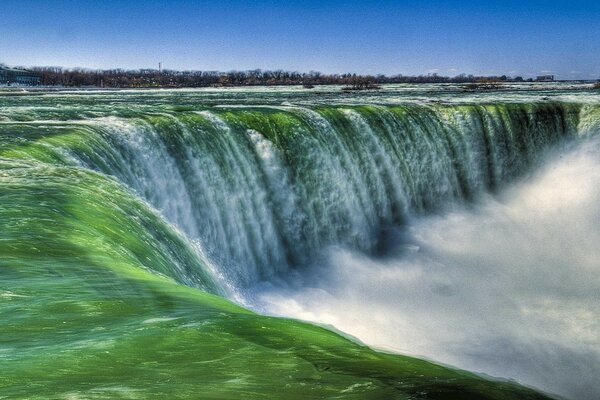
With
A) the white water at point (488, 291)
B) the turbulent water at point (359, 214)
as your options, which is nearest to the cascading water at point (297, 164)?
the turbulent water at point (359, 214)

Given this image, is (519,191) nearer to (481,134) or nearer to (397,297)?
(481,134)

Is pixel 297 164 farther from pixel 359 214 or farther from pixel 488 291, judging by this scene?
pixel 488 291

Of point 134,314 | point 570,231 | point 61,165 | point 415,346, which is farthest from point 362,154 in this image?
point 134,314

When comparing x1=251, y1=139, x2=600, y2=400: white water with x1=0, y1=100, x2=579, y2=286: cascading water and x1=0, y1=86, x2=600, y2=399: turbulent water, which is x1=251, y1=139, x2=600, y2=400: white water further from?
x1=0, y1=100, x2=579, y2=286: cascading water

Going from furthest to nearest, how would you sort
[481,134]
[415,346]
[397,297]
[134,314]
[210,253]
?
[481,134], [397,297], [210,253], [415,346], [134,314]

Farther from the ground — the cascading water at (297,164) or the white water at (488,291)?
the cascading water at (297,164)

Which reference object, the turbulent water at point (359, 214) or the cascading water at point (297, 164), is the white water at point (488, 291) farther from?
the cascading water at point (297, 164)

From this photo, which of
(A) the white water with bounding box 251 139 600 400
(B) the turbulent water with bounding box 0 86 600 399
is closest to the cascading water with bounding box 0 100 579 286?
(B) the turbulent water with bounding box 0 86 600 399
